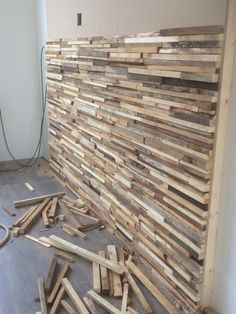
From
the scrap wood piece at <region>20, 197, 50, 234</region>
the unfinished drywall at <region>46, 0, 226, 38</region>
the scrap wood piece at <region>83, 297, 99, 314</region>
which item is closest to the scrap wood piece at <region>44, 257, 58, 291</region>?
the scrap wood piece at <region>83, 297, 99, 314</region>

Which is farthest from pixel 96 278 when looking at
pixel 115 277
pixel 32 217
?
pixel 32 217

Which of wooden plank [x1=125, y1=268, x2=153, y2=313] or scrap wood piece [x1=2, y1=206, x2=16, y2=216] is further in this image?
scrap wood piece [x1=2, y1=206, x2=16, y2=216]

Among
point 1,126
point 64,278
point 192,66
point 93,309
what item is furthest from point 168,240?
point 1,126

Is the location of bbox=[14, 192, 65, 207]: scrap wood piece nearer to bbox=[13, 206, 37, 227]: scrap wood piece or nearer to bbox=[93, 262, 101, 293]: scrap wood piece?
bbox=[13, 206, 37, 227]: scrap wood piece

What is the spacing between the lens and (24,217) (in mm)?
2986

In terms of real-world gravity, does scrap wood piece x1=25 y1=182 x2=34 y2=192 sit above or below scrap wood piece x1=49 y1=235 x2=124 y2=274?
above

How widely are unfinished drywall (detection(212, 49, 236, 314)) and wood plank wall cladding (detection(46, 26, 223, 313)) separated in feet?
0.28

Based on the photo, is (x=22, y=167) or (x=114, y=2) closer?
(x=114, y=2)

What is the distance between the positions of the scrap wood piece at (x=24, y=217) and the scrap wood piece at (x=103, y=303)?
108 cm

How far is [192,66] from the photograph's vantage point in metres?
1.65

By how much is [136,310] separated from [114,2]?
2.14 m

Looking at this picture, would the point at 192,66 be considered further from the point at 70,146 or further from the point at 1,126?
the point at 1,126

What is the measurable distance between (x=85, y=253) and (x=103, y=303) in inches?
19.9

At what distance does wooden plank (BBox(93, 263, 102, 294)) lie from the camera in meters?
2.11
